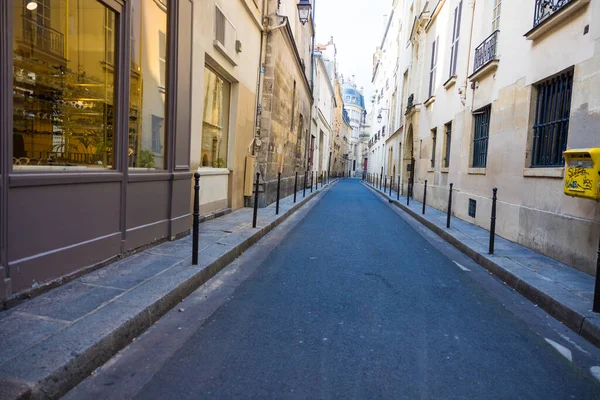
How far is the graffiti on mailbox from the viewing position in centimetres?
461

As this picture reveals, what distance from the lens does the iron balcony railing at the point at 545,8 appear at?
6.21 meters

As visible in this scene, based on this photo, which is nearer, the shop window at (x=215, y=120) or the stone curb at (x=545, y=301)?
the stone curb at (x=545, y=301)

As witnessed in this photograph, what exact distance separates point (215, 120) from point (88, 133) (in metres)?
4.59

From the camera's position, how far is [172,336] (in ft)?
10.7

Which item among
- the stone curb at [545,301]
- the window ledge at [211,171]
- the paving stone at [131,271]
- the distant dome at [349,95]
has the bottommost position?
the stone curb at [545,301]

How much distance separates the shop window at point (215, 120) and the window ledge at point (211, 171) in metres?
0.15


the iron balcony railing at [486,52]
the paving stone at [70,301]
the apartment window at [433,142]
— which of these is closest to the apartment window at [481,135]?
the iron balcony railing at [486,52]

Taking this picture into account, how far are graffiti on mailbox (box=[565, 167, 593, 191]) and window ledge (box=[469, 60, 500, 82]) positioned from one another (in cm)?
476

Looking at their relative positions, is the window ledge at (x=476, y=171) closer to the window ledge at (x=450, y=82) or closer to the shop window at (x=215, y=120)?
the window ledge at (x=450, y=82)

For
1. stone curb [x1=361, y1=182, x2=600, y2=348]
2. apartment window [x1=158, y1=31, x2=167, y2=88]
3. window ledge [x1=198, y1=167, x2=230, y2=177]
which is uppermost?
apartment window [x1=158, y1=31, x2=167, y2=88]

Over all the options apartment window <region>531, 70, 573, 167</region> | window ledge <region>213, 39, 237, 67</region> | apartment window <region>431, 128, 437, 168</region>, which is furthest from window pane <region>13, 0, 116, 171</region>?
apartment window <region>431, 128, 437, 168</region>

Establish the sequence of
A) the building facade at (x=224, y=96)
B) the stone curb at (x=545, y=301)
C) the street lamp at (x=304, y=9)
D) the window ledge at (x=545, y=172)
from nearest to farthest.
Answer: the stone curb at (x=545, y=301), the window ledge at (x=545, y=172), the building facade at (x=224, y=96), the street lamp at (x=304, y=9)

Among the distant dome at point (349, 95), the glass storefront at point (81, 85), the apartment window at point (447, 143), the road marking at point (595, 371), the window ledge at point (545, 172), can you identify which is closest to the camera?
the road marking at point (595, 371)

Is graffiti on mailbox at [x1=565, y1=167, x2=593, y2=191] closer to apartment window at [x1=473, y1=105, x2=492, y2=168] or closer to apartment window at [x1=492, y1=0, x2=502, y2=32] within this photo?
apartment window at [x1=473, y1=105, x2=492, y2=168]
